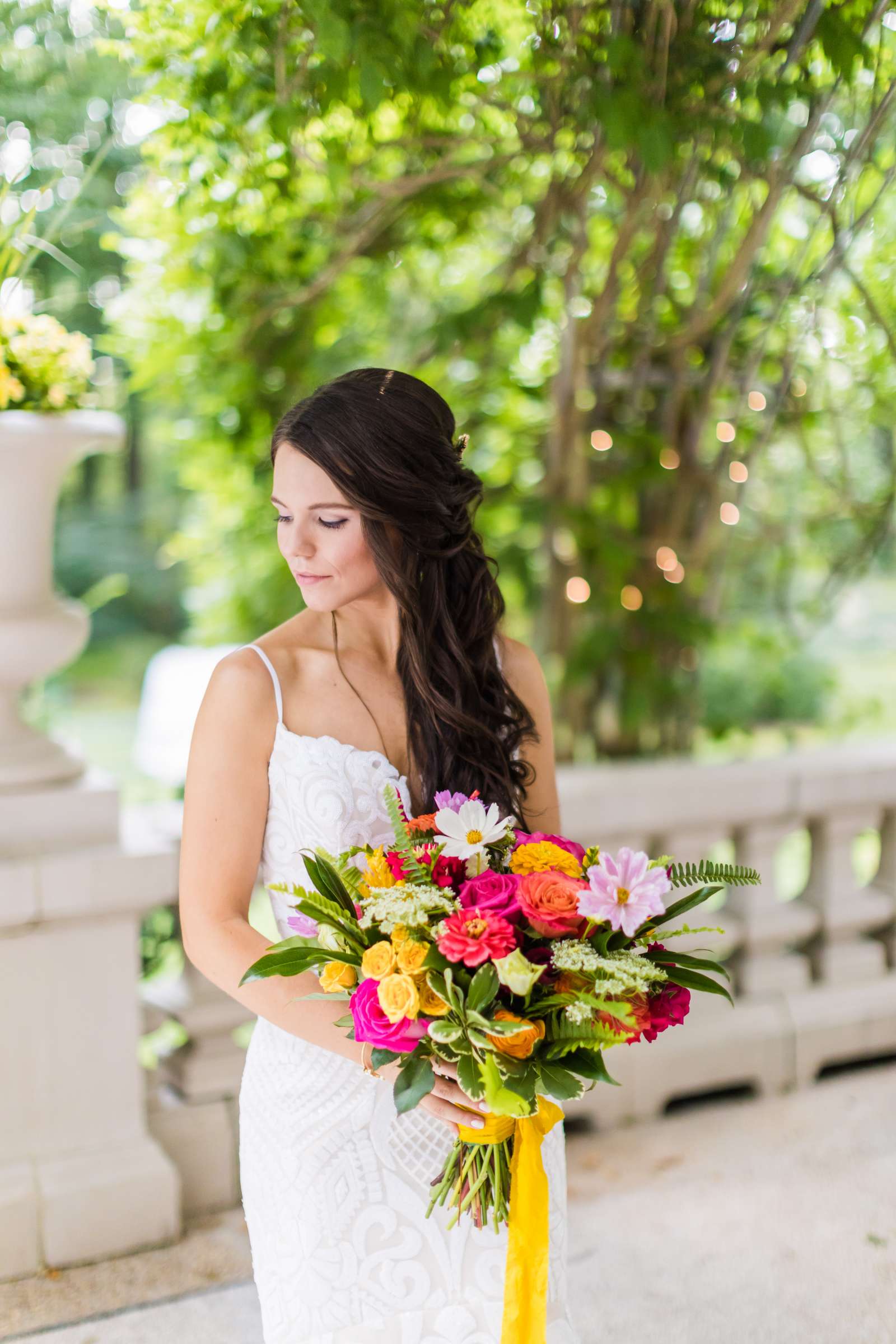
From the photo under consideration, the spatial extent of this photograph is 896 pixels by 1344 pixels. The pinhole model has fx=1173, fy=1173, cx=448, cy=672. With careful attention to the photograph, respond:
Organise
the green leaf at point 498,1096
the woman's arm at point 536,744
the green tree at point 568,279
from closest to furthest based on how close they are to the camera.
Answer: the green leaf at point 498,1096
the woman's arm at point 536,744
the green tree at point 568,279

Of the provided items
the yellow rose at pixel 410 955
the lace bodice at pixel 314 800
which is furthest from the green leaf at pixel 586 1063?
the lace bodice at pixel 314 800

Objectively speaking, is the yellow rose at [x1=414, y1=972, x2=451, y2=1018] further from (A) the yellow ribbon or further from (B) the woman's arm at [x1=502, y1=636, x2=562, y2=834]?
(B) the woman's arm at [x1=502, y1=636, x2=562, y2=834]

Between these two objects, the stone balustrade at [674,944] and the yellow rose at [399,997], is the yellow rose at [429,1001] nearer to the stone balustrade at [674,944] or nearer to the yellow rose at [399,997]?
the yellow rose at [399,997]

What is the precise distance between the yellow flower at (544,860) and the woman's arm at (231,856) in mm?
409

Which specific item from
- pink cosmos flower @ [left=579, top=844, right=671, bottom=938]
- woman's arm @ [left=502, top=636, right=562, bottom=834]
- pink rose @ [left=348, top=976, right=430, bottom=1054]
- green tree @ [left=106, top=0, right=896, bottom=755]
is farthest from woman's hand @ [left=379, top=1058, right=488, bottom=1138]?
green tree @ [left=106, top=0, right=896, bottom=755]

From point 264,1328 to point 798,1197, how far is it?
1.56m

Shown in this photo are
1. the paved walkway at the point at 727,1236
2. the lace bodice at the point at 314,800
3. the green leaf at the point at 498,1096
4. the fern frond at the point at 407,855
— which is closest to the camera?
the green leaf at the point at 498,1096

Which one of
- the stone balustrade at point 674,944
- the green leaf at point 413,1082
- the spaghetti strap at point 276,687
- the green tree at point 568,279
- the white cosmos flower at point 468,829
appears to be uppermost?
the green tree at point 568,279

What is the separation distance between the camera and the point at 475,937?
1.31 meters

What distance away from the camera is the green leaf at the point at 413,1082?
132 centimetres

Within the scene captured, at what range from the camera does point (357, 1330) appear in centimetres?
167

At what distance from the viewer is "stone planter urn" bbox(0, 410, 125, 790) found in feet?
7.90

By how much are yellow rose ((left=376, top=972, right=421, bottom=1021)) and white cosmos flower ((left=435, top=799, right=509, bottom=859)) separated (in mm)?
181

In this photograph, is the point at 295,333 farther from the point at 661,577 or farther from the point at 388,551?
the point at 388,551
